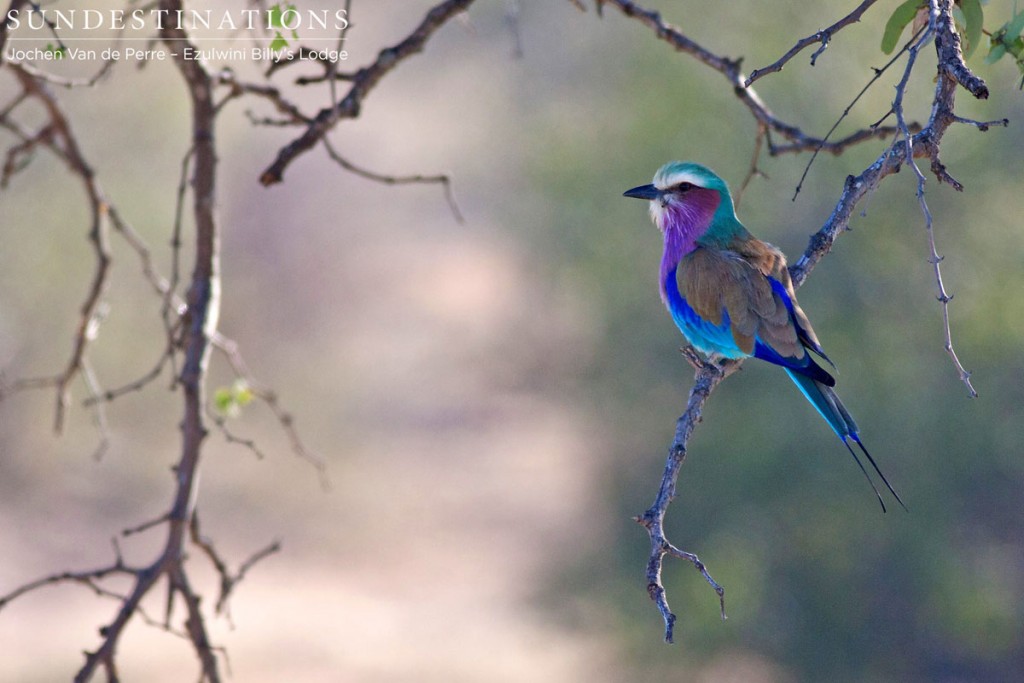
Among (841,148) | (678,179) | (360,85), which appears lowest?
(841,148)

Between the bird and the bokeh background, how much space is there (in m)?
0.89

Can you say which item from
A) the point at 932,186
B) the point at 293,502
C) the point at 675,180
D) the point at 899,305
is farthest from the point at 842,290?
the point at 293,502

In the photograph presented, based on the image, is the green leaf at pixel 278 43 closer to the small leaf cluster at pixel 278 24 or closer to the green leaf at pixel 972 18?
the small leaf cluster at pixel 278 24

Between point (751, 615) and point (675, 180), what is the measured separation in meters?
4.94

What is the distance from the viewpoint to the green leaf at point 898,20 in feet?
9.11

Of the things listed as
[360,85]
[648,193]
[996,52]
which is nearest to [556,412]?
[648,193]

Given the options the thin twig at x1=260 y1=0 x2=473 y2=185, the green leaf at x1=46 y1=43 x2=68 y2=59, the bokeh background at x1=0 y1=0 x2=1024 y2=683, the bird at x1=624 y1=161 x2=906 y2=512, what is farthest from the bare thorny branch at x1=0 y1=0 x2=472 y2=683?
the bird at x1=624 y1=161 x2=906 y2=512

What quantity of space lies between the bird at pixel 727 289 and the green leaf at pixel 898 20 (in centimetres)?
92

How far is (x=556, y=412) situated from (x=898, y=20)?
1327 centimetres

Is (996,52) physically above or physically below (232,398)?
below

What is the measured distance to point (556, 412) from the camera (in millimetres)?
15953

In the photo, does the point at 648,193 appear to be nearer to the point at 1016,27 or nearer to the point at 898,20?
the point at 898,20

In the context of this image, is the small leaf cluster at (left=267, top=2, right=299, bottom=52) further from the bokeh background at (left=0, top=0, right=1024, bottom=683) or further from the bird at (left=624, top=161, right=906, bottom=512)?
the bird at (left=624, top=161, right=906, bottom=512)

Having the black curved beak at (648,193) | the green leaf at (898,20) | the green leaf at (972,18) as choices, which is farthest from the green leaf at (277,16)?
the black curved beak at (648,193)
